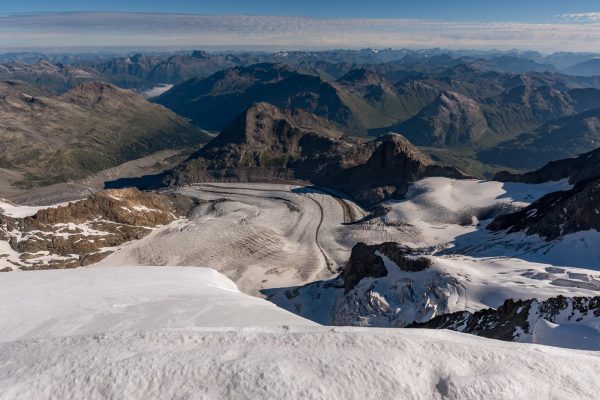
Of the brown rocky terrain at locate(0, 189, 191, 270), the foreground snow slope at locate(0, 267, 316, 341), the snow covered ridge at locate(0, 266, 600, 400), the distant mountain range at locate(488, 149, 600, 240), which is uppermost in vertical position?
the snow covered ridge at locate(0, 266, 600, 400)

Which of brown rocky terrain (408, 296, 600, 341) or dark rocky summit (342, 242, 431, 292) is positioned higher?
brown rocky terrain (408, 296, 600, 341)

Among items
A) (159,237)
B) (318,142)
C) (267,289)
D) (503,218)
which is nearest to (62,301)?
(267,289)

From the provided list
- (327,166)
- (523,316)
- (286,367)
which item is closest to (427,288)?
(523,316)

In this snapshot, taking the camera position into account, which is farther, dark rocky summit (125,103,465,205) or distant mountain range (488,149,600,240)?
dark rocky summit (125,103,465,205)

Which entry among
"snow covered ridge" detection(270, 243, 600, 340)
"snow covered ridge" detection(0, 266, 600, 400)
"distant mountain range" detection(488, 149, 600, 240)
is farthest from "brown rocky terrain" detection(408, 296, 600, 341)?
"distant mountain range" detection(488, 149, 600, 240)

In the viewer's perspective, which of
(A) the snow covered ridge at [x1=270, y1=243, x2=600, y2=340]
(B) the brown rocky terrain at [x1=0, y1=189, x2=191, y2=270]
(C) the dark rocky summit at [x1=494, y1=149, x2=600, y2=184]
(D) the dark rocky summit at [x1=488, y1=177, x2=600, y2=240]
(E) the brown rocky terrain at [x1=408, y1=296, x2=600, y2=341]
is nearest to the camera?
(E) the brown rocky terrain at [x1=408, y1=296, x2=600, y2=341]

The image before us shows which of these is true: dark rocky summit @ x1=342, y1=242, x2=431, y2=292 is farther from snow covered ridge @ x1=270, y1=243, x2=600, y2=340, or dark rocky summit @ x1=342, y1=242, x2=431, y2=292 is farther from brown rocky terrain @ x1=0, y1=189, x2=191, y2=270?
brown rocky terrain @ x1=0, y1=189, x2=191, y2=270

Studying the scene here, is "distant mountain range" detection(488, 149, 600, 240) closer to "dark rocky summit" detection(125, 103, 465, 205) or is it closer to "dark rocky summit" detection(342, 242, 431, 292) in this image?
"dark rocky summit" detection(342, 242, 431, 292)

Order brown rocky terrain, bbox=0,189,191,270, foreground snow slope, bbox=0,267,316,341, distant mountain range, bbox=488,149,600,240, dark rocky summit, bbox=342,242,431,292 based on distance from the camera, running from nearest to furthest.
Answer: foreground snow slope, bbox=0,267,316,341 < dark rocky summit, bbox=342,242,431,292 < distant mountain range, bbox=488,149,600,240 < brown rocky terrain, bbox=0,189,191,270
